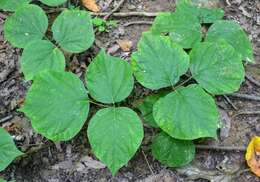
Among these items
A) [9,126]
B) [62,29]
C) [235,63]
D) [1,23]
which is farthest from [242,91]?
[1,23]

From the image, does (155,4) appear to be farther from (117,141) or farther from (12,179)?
(12,179)

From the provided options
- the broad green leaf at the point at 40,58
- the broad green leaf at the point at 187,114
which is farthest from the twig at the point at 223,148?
the broad green leaf at the point at 40,58

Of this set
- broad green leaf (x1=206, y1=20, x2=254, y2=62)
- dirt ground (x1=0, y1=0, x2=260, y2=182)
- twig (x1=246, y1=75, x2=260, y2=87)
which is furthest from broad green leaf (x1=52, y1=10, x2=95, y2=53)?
twig (x1=246, y1=75, x2=260, y2=87)

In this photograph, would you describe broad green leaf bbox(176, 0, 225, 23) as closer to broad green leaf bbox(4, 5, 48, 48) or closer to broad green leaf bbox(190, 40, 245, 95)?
broad green leaf bbox(190, 40, 245, 95)

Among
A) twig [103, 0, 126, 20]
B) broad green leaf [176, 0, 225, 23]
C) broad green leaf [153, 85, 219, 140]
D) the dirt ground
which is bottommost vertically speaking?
the dirt ground

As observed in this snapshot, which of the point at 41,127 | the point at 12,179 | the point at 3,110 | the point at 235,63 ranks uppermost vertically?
the point at 235,63

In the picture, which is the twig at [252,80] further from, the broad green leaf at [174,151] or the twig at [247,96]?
the broad green leaf at [174,151]
